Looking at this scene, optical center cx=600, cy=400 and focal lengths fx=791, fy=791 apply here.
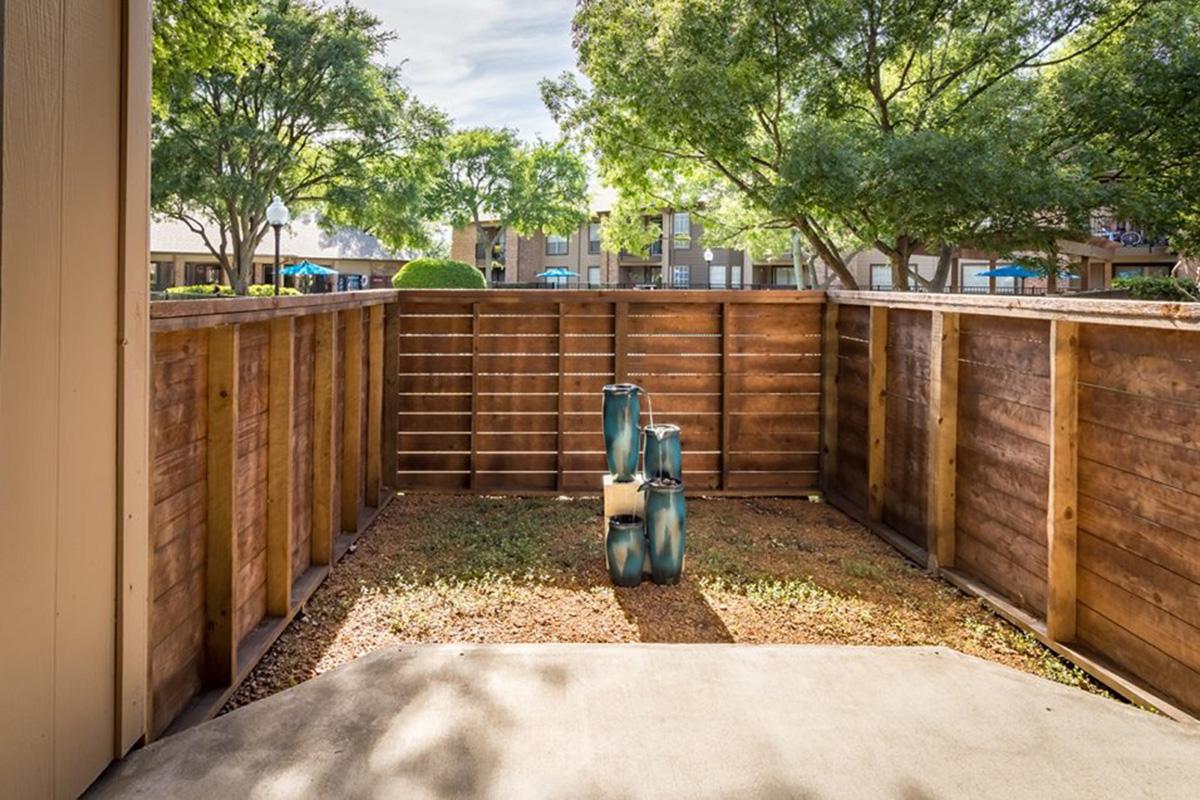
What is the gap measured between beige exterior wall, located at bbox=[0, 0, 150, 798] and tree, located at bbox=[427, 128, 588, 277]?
36.5 m

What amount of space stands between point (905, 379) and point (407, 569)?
10.5ft

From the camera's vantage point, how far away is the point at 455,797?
1766mm

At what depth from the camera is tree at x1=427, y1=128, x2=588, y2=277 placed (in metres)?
37.7

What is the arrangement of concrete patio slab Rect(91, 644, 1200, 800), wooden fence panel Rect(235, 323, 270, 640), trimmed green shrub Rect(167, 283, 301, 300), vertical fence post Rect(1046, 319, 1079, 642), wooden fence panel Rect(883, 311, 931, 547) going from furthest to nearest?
trimmed green shrub Rect(167, 283, 301, 300)
wooden fence panel Rect(883, 311, 931, 547)
vertical fence post Rect(1046, 319, 1079, 642)
wooden fence panel Rect(235, 323, 270, 640)
concrete patio slab Rect(91, 644, 1200, 800)

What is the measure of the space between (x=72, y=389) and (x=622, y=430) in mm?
3059

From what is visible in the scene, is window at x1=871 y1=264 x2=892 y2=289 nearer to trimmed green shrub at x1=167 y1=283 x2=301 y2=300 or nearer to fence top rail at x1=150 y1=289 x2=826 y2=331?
trimmed green shrub at x1=167 y1=283 x2=301 y2=300

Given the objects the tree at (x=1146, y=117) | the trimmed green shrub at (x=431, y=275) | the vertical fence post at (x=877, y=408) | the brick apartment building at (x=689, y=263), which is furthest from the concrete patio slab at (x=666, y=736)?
the brick apartment building at (x=689, y=263)

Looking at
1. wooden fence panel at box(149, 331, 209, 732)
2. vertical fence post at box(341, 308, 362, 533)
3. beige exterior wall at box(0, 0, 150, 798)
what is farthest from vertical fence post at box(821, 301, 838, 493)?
beige exterior wall at box(0, 0, 150, 798)

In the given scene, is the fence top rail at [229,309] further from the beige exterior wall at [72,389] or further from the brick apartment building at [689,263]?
the brick apartment building at [689,263]

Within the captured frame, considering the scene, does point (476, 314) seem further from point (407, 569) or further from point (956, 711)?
point (956, 711)

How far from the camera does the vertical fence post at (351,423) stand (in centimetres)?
487

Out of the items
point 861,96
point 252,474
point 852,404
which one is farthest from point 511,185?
point 252,474

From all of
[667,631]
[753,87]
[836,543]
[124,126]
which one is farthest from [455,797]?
[753,87]

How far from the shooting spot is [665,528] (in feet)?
13.5
